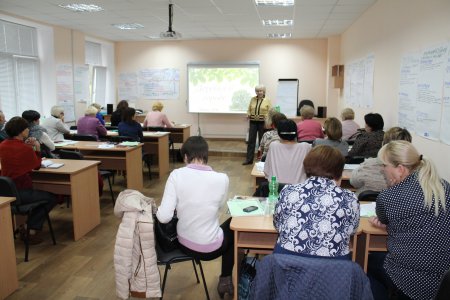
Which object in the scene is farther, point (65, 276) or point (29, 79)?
point (29, 79)

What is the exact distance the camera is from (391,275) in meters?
1.93

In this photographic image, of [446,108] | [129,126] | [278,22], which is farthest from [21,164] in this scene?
[278,22]

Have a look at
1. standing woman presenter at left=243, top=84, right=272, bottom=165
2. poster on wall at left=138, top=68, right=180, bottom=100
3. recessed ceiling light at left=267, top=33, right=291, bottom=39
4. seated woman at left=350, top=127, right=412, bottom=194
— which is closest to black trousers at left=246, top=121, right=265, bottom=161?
standing woman presenter at left=243, top=84, right=272, bottom=165

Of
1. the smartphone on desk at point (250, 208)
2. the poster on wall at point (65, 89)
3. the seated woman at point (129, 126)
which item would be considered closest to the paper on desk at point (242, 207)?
the smartphone on desk at point (250, 208)

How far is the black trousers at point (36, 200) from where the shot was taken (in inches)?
144

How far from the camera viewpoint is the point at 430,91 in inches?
153

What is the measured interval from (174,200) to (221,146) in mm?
7484

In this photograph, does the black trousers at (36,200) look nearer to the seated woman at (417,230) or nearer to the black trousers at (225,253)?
the black trousers at (225,253)

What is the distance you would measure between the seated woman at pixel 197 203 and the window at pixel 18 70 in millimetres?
6245

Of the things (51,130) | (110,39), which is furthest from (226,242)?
(110,39)

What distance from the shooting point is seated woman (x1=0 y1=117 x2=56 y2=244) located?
Result: 3.58 meters

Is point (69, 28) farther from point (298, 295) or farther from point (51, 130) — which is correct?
point (298, 295)

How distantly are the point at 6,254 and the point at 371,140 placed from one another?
3913 millimetres

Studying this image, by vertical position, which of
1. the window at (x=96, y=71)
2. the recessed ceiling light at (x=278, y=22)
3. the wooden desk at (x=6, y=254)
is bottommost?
the wooden desk at (x=6, y=254)
